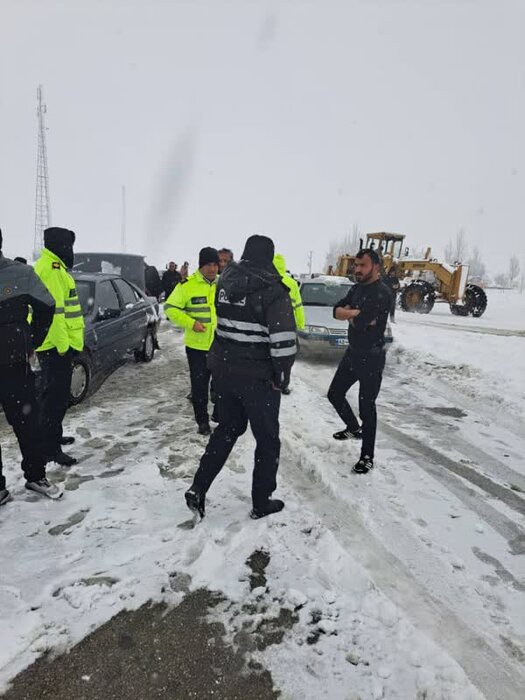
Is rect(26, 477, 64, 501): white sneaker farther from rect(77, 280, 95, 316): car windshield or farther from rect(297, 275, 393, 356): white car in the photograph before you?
rect(297, 275, 393, 356): white car

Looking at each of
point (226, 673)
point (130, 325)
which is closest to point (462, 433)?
point (226, 673)

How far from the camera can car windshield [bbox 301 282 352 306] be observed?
9.12 metres

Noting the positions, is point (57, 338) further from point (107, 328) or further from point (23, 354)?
point (107, 328)

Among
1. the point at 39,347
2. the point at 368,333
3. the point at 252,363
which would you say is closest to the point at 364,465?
the point at 368,333

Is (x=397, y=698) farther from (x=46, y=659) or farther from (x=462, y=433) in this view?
(x=462, y=433)

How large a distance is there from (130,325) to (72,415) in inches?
88.4

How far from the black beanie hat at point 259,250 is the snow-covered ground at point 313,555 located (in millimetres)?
1736

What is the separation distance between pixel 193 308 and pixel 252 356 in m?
1.86

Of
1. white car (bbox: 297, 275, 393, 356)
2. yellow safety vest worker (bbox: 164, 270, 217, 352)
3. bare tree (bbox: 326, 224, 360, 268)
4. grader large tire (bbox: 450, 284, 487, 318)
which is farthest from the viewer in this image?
bare tree (bbox: 326, 224, 360, 268)

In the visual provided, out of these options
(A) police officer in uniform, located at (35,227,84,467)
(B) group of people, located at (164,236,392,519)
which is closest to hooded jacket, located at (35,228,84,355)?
(A) police officer in uniform, located at (35,227,84,467)

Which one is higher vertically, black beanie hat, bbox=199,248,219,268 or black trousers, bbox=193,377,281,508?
black beanie hat, bbox=199,248,219,268

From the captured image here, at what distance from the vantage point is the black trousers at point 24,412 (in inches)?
115

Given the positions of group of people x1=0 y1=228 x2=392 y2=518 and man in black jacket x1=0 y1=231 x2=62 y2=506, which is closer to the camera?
group of people x1=0 y1=228 x2=392 y2=518

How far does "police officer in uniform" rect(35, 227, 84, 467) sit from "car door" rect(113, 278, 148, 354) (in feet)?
9.95
